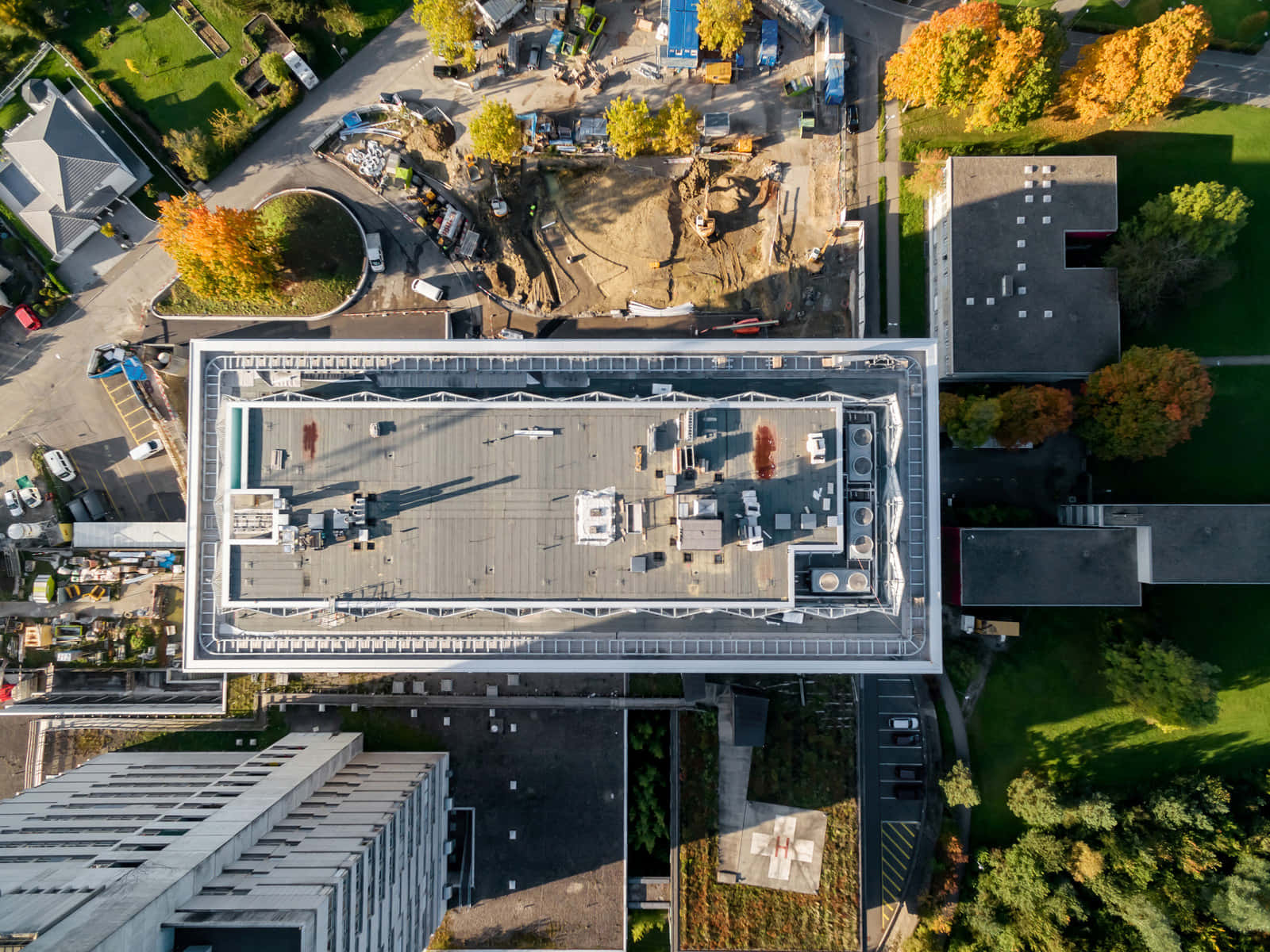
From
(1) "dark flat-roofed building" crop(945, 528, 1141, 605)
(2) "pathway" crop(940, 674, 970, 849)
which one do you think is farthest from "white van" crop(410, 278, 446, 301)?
(2) "pathway" crop(940, 674, 970, 849)

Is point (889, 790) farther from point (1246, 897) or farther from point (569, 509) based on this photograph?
point (569, 509)

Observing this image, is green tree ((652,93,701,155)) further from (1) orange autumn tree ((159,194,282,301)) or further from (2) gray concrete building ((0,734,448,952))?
(2) gray concrete building ((0,734,448,952))

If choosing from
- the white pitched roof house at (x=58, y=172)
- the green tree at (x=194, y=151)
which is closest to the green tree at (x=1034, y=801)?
the green tree at (x=194, y=151)

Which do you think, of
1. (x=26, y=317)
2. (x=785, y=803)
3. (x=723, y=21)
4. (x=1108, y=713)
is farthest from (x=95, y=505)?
(x=1108, y=713)

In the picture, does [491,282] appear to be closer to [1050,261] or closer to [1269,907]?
[1050,261]

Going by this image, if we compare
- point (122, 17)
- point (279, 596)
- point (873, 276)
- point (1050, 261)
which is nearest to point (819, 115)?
→ point (873, 276)
